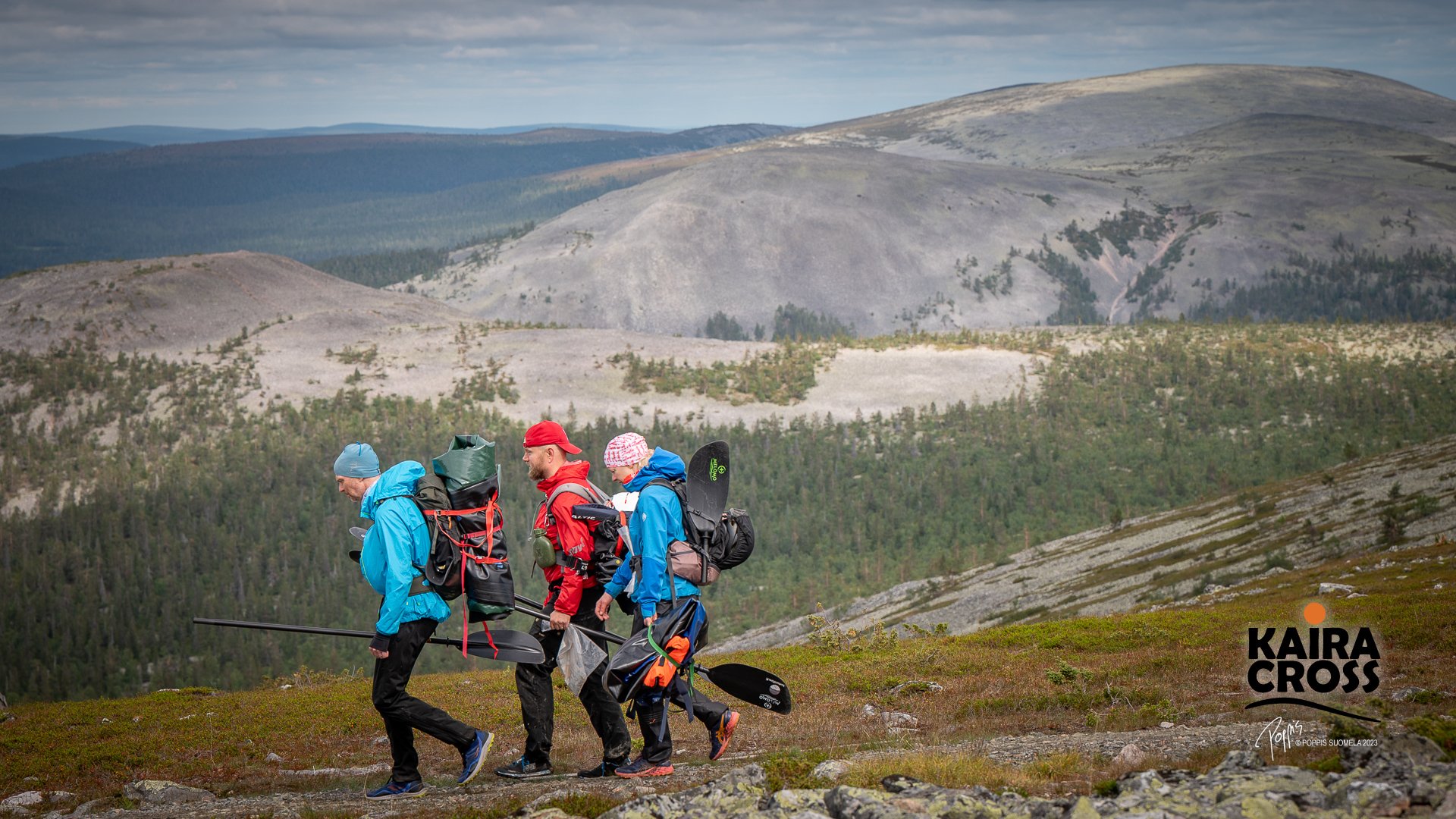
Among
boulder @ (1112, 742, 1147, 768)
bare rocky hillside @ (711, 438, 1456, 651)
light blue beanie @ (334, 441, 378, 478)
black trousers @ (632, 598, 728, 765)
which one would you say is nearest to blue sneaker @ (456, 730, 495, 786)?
black trousers @ (632, 598, 728, 765)

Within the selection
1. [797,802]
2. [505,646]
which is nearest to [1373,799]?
[797,802]

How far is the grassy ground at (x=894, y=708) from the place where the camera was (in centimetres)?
1794

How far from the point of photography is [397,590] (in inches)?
648

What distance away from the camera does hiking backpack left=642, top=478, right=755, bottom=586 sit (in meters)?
17.2

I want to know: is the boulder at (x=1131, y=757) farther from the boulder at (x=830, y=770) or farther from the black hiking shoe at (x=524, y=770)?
the black hiking shoe at (x=524, y=770)

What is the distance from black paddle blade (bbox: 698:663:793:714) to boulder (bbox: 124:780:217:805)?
8702mm

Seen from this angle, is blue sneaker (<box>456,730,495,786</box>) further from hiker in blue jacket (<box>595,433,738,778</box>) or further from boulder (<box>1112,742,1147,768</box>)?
boulder (<box>1112,742,1147,768</box>)

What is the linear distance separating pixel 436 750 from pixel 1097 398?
391ft

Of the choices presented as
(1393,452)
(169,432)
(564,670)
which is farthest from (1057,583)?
(169,432)

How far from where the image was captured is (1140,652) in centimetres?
3033

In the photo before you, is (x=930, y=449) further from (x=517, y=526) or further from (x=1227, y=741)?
(x=1227, y=741)

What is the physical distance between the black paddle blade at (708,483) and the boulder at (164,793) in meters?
9.61

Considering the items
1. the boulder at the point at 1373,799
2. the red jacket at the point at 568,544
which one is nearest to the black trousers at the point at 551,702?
the red jacket at the point at 568,544

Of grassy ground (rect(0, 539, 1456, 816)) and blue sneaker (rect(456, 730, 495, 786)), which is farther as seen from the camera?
grassy ground (rect(0, 539, 1456, 816))
